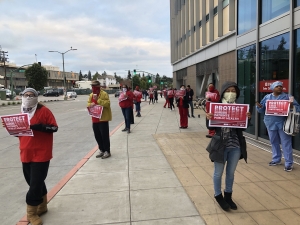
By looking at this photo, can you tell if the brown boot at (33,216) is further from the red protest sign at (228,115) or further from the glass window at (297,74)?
the glass window at (297,74)

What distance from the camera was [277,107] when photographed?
5.36 meters

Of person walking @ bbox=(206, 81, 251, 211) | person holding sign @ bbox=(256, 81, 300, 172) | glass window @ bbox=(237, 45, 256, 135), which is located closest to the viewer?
person walking @ bbox=(206, 81, 251, 211)

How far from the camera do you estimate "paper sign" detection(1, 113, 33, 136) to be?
3.57m

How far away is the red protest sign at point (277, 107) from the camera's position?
5.23m

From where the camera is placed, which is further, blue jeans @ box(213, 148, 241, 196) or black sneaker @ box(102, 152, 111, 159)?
black sneaker @ box(102, 152, 111, 159)

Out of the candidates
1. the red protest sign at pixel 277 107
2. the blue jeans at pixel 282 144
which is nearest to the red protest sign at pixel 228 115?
the red protest sign at pixel 277 107

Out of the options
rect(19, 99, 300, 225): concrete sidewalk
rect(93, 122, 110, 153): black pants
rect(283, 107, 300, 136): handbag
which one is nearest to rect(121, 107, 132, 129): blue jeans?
rect(19, 99, 300, 225): concrete sidewalk

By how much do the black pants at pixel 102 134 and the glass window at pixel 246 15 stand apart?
5607 millimetres

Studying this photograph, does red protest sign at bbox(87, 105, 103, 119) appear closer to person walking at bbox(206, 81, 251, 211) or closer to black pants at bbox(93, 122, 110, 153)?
black pants at bbox(93, 122, 110, 153)

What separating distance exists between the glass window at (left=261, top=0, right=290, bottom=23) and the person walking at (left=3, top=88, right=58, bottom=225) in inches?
247

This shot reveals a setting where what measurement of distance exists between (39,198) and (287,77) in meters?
6.05

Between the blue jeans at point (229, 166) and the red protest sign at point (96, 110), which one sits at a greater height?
the red protest sign at point (96, 110)

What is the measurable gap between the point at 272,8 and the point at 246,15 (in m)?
1.68

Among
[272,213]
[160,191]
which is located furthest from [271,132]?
[160,191]
